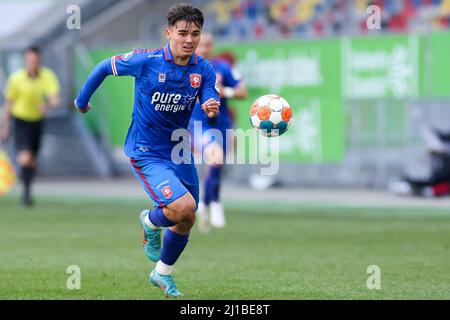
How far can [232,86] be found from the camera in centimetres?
1366

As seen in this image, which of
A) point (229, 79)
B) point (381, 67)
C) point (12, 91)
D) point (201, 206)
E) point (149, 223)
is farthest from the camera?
point (381, 67)

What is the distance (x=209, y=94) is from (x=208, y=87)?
8 centimetres

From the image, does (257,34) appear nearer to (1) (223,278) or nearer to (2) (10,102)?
(2) (10,102)

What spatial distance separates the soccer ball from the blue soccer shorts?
688mm

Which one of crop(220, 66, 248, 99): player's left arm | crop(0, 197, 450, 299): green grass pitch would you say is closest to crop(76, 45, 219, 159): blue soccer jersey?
crop(0, 197, 450, 299): green grass pitch

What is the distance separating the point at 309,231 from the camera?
45.8 feet

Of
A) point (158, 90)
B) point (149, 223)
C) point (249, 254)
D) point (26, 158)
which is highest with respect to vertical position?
point (158, 90)

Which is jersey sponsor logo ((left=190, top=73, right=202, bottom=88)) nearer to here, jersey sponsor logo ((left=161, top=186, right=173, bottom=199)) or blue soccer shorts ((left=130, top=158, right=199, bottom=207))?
blue soccer shorts ((left=130, top=158, right=199, bottom=207))

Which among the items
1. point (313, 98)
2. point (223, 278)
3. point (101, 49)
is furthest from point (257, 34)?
point (223, 278)

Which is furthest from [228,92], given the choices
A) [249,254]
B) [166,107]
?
[166,107]

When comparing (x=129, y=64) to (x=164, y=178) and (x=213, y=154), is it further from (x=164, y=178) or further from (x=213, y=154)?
(x=213, y=154)

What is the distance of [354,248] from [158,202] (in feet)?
13.2

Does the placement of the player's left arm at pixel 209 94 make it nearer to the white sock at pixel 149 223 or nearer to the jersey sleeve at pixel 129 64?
the jersey sleeve at pixel 129 64

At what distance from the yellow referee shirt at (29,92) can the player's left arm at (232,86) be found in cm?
536
